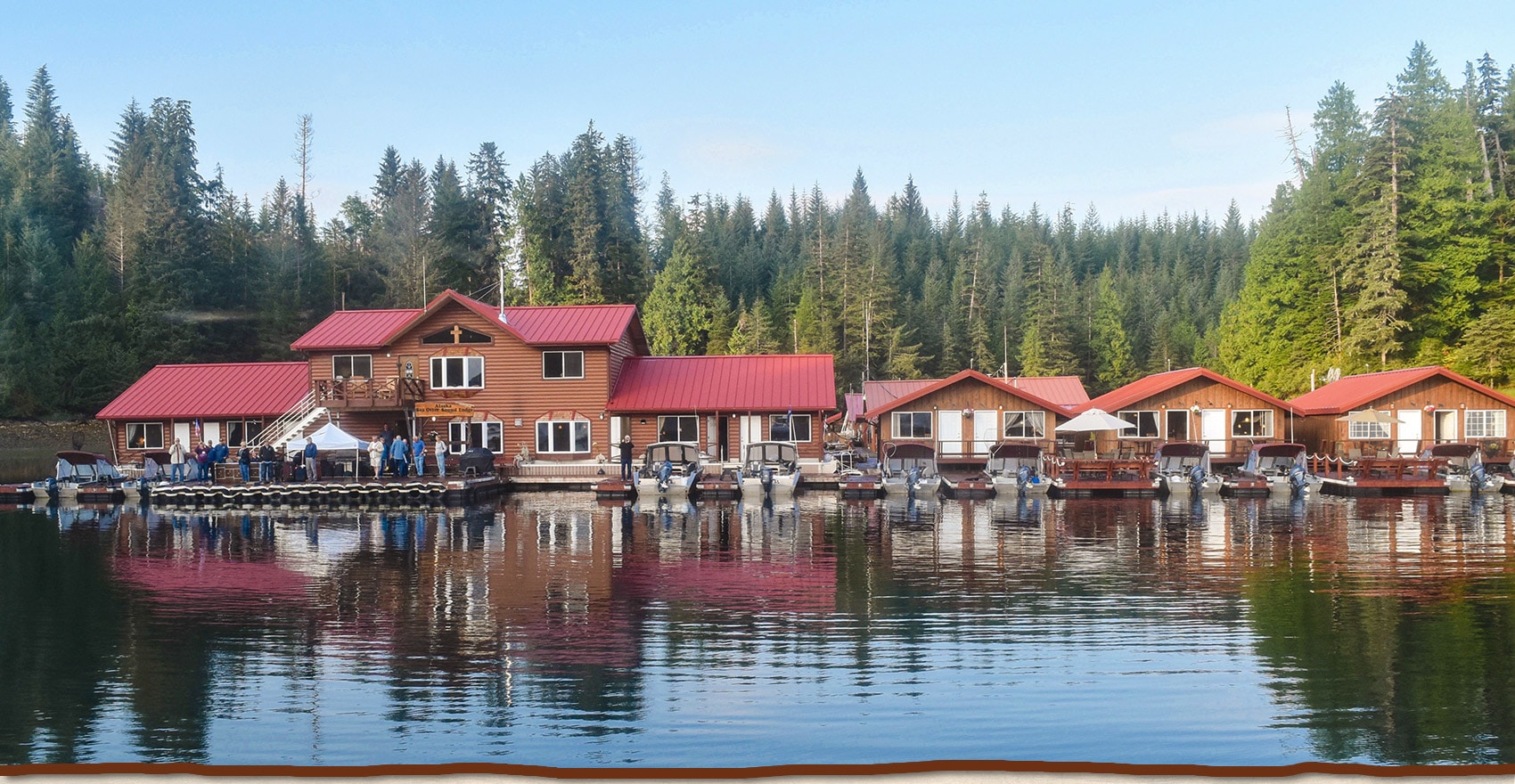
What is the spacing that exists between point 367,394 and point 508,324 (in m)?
5.74

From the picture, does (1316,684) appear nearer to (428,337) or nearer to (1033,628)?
(1033,628)

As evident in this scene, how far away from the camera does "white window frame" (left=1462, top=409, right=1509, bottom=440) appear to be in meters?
38.7

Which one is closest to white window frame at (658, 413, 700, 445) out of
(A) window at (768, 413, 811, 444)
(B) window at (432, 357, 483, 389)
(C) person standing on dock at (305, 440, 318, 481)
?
(A) window at (768, 413, 811, 444)

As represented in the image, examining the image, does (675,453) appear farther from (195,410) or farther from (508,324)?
(195,410)

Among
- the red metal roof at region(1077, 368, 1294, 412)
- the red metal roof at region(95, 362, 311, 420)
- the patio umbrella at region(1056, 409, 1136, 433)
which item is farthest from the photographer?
the red metal roof at region(95, 362, 311, 420)

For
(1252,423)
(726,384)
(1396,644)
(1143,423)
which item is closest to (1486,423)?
(1252,423)

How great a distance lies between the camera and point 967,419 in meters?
38.9

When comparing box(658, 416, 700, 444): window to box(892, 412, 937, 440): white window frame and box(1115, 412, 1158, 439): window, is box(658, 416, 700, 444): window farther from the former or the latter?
box(1115, 412, 1158, 439): window

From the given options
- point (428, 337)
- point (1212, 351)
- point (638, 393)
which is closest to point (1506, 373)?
point (1212, 351)

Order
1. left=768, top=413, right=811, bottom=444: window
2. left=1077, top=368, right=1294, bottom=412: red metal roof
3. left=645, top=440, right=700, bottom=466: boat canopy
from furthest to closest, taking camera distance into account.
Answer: left=1077, top=368, right=1294, bottom=412: red metal roof, left=768, top=413, right=811, bottom=444: window, left=645, top=440, right=700, bottom=466: boat canopy

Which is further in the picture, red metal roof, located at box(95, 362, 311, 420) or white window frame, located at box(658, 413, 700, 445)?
red metal roof, located at box(95, 362, 311, 420)

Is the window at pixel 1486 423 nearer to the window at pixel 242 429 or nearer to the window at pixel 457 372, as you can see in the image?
the window at pixel 457 372

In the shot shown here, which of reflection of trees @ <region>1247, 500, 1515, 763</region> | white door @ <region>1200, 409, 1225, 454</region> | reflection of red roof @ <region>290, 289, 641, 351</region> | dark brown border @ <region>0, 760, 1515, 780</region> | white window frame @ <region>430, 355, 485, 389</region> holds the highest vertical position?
reflection of red roof @ <region>290, 289, 641, 351</region>

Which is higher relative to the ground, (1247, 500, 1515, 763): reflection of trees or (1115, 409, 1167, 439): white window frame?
(1115, 409, 1167, 439): white window frame
